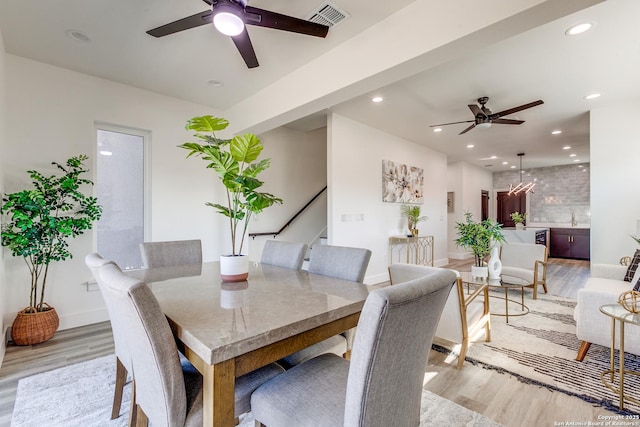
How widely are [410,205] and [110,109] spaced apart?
514cm

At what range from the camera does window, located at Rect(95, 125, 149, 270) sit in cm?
342

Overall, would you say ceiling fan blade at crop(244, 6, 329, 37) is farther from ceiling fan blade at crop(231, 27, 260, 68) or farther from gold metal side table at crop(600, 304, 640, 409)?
gold metal side table at crop(600, 304, 640, 409)

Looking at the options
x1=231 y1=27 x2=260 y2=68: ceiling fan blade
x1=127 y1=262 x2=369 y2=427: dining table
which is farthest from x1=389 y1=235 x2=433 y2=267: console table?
x1=231 y1=27 x2=260 y2=68: ceiling fan blade

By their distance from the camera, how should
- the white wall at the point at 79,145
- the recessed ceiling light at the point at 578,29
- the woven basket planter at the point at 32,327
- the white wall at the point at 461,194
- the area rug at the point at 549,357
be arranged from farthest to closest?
the white wall at the point at 461,194, the white wall at the point at 79,145, the woven basket planter at the point at 32,327, the recessed ceiling light at the point at 578,29, the area rug at the point at 549,357

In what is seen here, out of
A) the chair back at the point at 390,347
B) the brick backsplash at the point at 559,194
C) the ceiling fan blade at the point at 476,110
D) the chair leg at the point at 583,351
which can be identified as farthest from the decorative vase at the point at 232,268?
the brick backsplash at the point at 559,194

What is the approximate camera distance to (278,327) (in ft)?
3.39

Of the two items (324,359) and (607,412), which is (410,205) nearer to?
(607,412)

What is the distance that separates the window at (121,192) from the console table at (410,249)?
4.05 meters

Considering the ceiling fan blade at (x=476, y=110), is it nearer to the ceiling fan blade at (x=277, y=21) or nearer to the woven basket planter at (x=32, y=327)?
the ceiling fan blade at (x=277, y=21)

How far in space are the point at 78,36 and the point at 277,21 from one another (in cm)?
193

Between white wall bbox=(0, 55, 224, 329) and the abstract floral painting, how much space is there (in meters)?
3.16

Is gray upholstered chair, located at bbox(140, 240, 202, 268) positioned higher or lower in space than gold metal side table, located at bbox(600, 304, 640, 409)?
higher

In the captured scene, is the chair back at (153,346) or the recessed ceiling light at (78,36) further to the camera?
the recessed ceiling light at (78,36)

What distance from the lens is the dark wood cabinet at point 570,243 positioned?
25.0 feet
